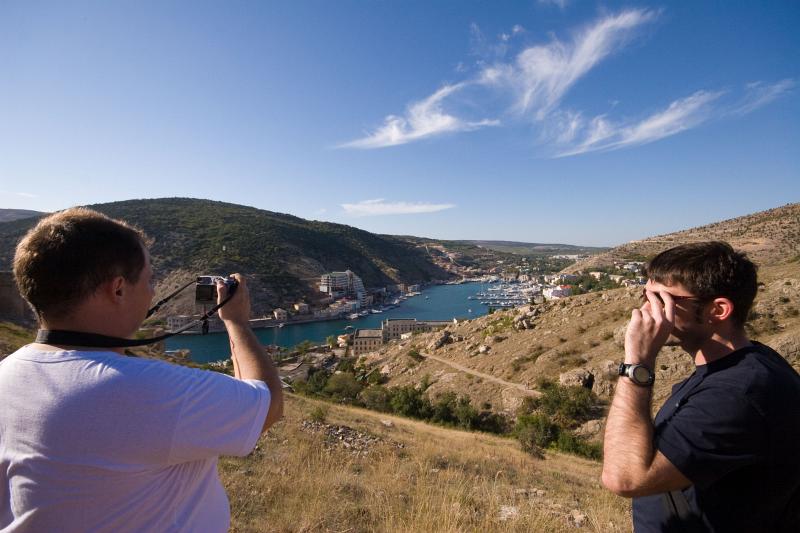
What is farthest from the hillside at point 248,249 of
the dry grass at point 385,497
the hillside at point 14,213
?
the hillside at point 14,213

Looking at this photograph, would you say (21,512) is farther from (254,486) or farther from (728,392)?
(254,486)

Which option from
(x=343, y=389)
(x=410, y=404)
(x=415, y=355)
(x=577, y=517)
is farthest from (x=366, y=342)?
(x=577, y=517)

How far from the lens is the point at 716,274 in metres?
1.29

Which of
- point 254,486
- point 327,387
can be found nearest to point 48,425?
point 254,486

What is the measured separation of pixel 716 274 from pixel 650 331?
31cm

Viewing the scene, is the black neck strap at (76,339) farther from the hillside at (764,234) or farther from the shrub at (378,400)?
the hillside at (764,234)

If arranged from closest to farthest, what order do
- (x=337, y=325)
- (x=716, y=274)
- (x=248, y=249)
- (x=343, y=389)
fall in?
(x=716, y=274) < (x=343, y=389) < (x=337, y=325) < (x=248, y=249)

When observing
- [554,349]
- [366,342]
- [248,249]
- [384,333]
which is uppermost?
[248,249]

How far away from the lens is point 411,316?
2306 inches

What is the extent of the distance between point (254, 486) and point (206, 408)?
2.84 m

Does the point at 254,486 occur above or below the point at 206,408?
below

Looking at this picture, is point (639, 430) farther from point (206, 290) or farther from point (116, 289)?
point (206, 290)

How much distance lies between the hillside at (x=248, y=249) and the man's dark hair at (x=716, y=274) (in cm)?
4478

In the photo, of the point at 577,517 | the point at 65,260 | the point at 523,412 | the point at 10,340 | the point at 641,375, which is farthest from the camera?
the point at 523,412
